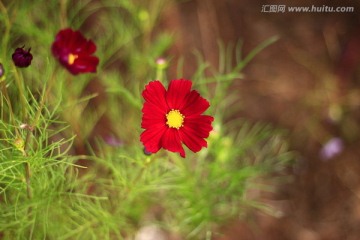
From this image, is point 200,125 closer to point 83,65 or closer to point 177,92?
point 177,92

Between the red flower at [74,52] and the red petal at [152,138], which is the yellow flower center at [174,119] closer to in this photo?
the red petal at [152,138]

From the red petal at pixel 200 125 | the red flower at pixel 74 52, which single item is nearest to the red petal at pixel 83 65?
the red flower at pixel 74 52

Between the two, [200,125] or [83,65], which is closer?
[200,125]

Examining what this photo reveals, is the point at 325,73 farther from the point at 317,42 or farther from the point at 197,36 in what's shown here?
the point at 197,36

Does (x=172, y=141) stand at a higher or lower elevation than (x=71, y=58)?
lower

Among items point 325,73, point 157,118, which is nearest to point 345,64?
point 325,73

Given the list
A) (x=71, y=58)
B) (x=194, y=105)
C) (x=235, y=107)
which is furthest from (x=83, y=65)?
(x=235, y=107)
